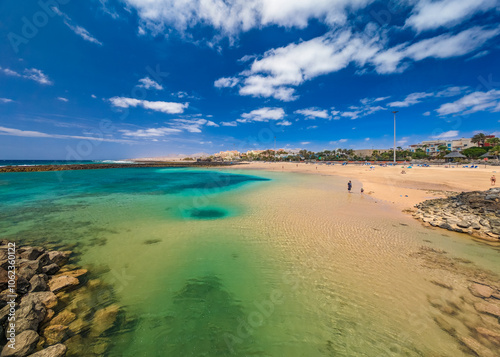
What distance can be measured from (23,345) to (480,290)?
37.2 ft

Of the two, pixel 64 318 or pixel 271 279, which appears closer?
pixel 64 318

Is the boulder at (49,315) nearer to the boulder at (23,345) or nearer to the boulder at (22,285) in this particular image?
the boulder at (23,345)

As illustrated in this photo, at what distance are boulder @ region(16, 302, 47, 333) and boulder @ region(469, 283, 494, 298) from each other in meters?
11.3

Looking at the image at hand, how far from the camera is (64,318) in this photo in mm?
4484

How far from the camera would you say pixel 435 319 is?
4.52 metres

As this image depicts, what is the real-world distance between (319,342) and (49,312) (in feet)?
21.4

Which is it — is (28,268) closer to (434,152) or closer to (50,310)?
(50,310)

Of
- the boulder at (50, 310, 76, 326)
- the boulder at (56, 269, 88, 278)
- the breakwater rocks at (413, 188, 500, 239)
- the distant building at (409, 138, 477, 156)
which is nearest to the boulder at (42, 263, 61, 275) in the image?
the boulder at (56, 269, 88, 278)

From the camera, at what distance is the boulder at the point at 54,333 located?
3.91 metres

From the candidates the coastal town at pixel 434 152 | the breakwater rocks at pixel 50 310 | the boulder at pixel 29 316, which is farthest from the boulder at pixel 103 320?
the coastal town at pixel 434 152

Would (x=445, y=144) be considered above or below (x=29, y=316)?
above

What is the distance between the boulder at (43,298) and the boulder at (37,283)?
0.31m

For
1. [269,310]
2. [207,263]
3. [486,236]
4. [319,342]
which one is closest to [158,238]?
[207,263]

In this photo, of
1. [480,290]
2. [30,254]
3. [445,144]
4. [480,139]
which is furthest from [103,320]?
[445,144]
